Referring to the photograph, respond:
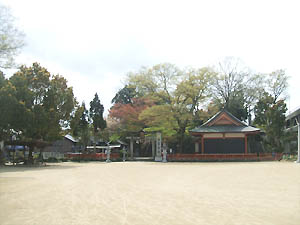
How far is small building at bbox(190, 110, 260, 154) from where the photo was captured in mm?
32531

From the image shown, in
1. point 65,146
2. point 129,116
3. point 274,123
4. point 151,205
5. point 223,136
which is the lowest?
point 151,205

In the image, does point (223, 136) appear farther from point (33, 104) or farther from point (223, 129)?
point (33, 104)

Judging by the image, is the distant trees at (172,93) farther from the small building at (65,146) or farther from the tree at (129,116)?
the small building at (65,146)

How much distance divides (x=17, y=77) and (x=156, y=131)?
16318 millimetres

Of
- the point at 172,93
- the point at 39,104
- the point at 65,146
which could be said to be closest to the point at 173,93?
the point at 172,93

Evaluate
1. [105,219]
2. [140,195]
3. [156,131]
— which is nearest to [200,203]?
[140,195]

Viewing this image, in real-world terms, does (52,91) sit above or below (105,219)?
above

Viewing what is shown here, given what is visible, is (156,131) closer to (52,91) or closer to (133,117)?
(133,117)

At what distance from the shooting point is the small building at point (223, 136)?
32531 mm

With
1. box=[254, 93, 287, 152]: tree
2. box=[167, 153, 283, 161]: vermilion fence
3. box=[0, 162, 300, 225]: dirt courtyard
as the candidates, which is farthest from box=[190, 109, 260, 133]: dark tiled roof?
box=[0, 162, 300, 225]: dirt courtyard

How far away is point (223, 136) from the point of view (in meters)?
32.7

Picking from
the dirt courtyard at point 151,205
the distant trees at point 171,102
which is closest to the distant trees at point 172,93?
the distant trees at point 171,102

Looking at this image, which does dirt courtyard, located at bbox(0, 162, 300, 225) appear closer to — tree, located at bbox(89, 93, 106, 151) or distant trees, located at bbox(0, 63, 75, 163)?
distant trees, located at bbox(0, 63, 75, 163)

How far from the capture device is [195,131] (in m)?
32.3
